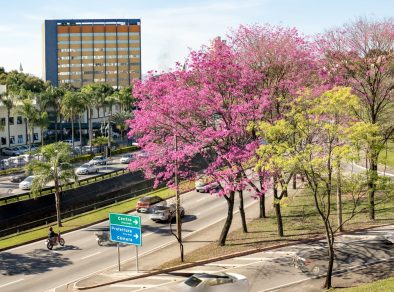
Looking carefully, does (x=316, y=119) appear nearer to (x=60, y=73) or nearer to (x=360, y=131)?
(x=360, y=131)

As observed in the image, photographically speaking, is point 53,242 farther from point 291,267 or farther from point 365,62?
point 365,62

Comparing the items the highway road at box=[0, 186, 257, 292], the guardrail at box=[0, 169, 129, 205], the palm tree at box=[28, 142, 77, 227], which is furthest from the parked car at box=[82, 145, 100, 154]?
the highway road at box=[0, 186, 257, 292]

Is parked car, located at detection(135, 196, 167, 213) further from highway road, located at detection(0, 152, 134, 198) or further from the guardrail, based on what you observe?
highway road, located at detection(0, 152, 134, 198)

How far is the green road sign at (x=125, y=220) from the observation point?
28353mm

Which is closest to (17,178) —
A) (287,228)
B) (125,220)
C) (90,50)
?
(125,220)

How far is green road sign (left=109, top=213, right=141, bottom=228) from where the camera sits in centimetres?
2835

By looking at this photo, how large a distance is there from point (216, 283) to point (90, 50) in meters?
160

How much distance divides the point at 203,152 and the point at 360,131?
13993 millimetres

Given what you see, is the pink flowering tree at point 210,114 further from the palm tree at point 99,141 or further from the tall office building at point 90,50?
the tall office building at point 90,50

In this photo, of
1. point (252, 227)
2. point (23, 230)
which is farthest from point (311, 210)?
point (23, 230)

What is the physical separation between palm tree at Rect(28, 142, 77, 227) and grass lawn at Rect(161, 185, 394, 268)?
1480 centimetres

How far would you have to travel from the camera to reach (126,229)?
28.8 metres

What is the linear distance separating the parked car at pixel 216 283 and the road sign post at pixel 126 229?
22.2 ft

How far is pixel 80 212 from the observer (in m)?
50.2
